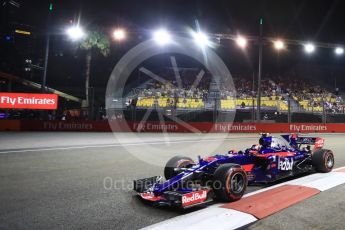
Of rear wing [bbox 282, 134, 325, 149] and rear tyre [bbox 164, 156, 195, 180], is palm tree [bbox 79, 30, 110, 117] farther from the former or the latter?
rear tyre [bbox 164, 156, 195, 180]

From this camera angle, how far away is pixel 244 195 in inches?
217

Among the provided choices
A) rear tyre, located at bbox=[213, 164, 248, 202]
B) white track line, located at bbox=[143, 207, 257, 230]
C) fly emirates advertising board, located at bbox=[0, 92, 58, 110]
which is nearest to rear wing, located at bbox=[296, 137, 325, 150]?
rear tyre, located at bbox=[213, 164, 248, 202]

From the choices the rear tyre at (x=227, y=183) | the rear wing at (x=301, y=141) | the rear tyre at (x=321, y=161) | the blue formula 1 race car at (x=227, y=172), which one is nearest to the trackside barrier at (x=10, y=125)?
the blue formula 1 race car at (x=227, y=172)

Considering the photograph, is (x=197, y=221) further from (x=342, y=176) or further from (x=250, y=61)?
(x=250, y=61)

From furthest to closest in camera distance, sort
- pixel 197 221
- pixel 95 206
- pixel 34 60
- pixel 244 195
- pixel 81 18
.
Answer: pixel 34 60 < pixel 81 18 < pixel 244 195 < pixel 95 206 < pixel 197 221

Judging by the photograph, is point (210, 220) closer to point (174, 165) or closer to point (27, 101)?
point (174, 165)

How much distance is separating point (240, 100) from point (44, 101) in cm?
1246

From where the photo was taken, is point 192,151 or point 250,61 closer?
point 192,151

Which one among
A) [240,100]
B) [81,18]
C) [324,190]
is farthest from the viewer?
[81,18]

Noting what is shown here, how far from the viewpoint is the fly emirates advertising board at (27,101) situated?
19219 millimetres

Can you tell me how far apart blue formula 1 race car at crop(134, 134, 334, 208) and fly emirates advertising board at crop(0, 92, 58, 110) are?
15.8m

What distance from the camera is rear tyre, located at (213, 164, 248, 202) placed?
493 centimetres

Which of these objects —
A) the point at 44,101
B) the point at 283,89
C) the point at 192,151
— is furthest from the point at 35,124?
the point at 283,89

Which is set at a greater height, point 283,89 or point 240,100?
point 283,89
